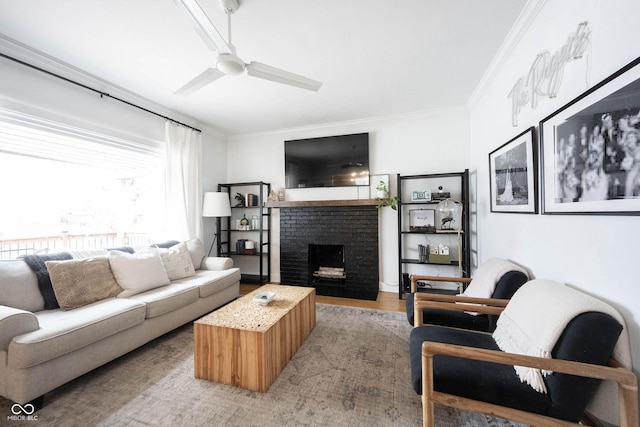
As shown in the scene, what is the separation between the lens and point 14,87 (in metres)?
2.06

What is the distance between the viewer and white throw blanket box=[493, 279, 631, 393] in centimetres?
103

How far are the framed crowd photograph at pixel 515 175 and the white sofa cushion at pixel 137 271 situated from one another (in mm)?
3309

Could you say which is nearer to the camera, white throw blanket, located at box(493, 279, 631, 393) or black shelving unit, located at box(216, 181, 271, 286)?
white throw blanket, located at box(493, 279, 631, 393)

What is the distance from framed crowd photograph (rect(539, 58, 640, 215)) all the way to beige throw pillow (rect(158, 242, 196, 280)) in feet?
11.1

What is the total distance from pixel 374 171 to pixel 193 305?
2937 millimetres

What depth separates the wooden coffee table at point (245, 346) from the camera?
63.9 inches

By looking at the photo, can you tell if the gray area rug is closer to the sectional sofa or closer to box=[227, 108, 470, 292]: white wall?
the sectional sofa

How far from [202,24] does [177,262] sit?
7.86ft

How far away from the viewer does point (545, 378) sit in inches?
43.4

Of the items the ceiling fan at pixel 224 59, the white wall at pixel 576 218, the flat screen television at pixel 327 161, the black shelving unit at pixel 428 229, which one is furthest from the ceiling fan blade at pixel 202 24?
the black shelving unit at pixel 428 229

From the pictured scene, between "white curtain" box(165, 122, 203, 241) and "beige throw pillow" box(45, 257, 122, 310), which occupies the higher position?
"white curtain" box(165, 122, 203, 241)

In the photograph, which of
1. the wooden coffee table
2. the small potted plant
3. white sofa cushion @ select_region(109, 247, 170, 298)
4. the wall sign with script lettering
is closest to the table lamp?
white sofa cushion @ select_region(109, 247, 170, 298)

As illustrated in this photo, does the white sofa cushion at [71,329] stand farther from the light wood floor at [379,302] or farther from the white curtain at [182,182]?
the light wood floor at [379,302]

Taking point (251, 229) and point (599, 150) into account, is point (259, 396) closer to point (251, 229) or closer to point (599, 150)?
point (599, 150)
